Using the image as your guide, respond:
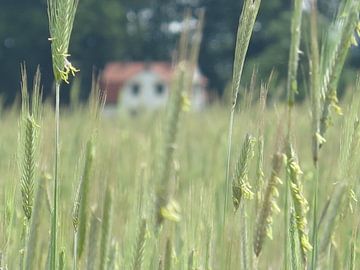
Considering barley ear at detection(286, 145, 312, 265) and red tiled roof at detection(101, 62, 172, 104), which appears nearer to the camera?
barley ear at detection(286, 145, 312, 265)

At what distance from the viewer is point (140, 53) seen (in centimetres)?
3672

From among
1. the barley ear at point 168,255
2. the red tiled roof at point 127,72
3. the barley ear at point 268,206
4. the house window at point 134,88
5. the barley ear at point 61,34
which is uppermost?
the red tiled roof at point 127,72

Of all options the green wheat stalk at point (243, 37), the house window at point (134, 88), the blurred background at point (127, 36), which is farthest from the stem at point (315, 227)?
the house window at point (134, 88)

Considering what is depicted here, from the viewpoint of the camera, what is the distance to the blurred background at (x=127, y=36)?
30.5 m

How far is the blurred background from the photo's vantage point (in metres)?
30.5

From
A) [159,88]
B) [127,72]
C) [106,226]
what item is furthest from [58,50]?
[159,88]

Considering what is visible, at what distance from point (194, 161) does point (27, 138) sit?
251cm

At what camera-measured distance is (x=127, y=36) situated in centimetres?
3500

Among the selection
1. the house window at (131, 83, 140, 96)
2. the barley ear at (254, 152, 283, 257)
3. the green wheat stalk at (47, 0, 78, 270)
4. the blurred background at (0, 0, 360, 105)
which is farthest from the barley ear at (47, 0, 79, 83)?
the house window at (131, 83, 140, 96)

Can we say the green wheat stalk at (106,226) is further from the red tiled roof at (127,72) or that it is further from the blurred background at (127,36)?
the red tiled roof at (127,72)

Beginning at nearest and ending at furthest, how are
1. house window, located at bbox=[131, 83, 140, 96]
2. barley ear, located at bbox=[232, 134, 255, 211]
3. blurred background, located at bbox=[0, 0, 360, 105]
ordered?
1. barley ear, located at bbox=[232, 134, 255, 211]
2. blurred background, located at bbox=[0, 0, 360, 105]
3. house window, located at bbox=[131, 83, 140, 96]

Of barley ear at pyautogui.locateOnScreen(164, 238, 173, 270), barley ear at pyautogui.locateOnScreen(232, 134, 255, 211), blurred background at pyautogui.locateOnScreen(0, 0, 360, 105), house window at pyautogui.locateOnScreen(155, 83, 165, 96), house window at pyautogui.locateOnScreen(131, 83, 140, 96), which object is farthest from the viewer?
house window at pyautogui.locateOnScreen(155, 83, 165, 96)

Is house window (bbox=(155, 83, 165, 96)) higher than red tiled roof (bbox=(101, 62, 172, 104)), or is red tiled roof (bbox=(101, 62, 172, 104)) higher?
red tiled roof (bbox=(101, 62, 172, 104))

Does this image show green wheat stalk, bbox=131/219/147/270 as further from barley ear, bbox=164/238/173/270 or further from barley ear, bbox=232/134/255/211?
barley ear, bbox=232/134/255/211
